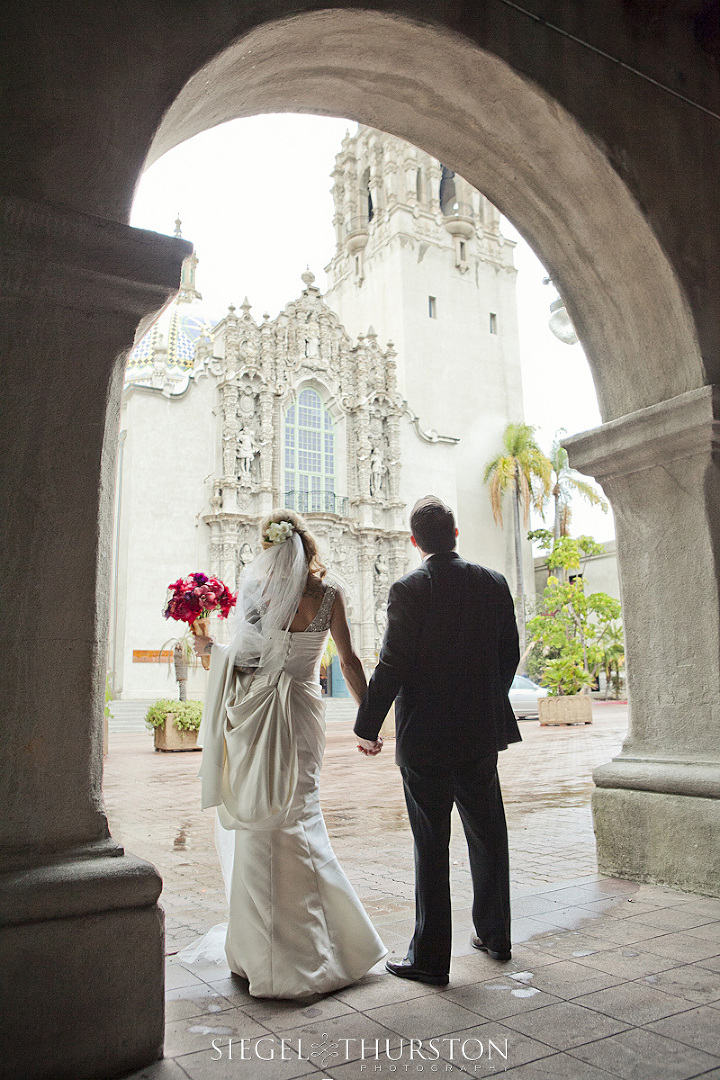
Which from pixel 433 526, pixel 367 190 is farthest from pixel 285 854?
pixel 367 190

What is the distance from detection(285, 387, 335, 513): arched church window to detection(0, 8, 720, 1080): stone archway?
22849 millimetres

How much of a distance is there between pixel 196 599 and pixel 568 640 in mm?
17876

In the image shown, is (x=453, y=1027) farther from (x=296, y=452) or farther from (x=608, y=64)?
(x=296, y=452)

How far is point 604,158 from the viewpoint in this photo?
3855 mm

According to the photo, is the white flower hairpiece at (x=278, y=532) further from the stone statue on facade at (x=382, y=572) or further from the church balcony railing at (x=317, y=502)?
the stone statue on facade at (x=382, y=572)

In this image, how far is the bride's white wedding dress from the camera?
2.79m

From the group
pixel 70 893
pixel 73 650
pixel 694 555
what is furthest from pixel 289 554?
pixel 694 555

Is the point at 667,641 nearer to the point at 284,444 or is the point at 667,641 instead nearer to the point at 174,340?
the point at 284,444

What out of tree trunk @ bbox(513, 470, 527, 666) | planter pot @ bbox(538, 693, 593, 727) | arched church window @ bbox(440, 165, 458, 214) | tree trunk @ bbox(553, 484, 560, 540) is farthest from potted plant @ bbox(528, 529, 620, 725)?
arched church window @ bbox(440, 165, 458, 214)

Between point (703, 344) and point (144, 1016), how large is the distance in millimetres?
3674

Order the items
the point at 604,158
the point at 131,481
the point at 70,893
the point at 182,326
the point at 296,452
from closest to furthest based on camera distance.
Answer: the point at 70,893
the point at 604,158
the point at 131,481
the point at 296,452
the point at 182,326

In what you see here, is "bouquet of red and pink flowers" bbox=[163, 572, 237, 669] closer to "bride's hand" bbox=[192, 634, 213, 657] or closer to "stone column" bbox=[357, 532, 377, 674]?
"bride's hand" bbox=[192, 634, 213, 657]

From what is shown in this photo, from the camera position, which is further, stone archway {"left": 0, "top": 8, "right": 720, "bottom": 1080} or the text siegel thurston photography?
stone archway {"left": 0, "top": 8, "right": 720, "bottom": 1080}

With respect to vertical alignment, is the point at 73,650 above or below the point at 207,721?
above
